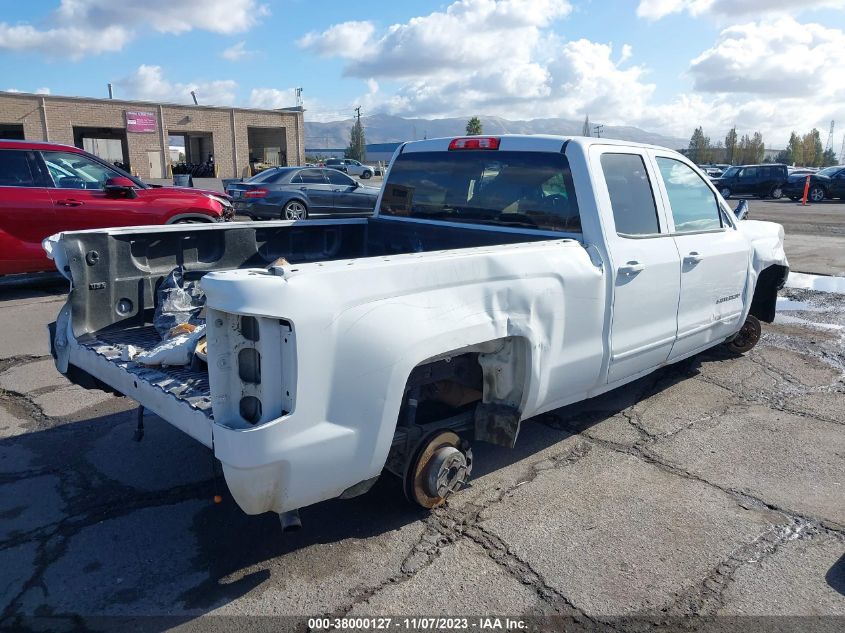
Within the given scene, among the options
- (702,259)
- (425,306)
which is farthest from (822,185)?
(425,306)

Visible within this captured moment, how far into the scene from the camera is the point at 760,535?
3.54 meters

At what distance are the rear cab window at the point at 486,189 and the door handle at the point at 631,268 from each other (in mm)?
359

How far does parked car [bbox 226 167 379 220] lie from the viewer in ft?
54.9

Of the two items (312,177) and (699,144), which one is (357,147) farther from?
(312,177)

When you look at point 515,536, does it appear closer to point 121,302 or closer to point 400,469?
point 400,469

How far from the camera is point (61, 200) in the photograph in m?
8.98

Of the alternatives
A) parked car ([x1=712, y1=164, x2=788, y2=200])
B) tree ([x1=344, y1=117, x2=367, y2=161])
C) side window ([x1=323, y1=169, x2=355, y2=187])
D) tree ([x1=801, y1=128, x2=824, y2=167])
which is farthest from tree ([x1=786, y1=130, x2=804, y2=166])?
side window ([x1=323, y1=169, x2=355, y2=187])

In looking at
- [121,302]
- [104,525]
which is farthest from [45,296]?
[104,525]

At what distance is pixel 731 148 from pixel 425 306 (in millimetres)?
109158

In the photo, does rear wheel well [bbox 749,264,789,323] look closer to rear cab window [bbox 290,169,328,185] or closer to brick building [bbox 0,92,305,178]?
rear cab window [bbox 290,169,328,185]

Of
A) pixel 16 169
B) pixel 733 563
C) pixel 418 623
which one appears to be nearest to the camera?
pixel 418 623

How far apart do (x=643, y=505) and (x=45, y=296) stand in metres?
8.27

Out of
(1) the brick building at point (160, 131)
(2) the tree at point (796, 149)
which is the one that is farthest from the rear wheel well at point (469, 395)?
(2) the tree at point (796, 149)

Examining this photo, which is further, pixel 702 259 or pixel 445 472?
pixel 702 259
